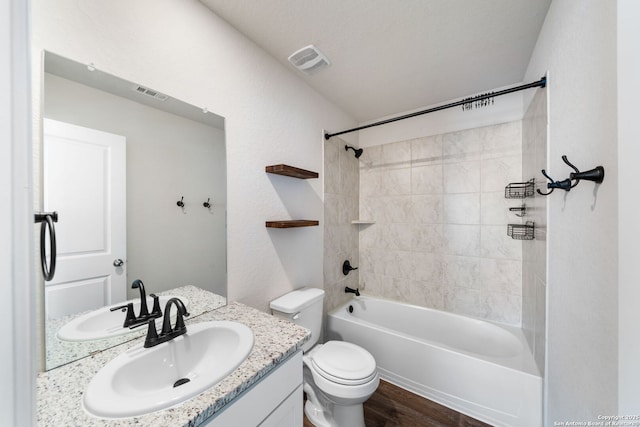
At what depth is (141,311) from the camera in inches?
40.1

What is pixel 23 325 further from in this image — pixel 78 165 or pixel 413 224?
pixel 413 224

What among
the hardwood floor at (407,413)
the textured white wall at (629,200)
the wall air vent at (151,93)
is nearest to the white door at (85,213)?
the wall air vent at (151,93)

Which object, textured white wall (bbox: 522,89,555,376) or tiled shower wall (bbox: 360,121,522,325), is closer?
textured white wall (bbox: 522,89,555,376)

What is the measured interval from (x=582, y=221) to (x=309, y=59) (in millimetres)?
1626

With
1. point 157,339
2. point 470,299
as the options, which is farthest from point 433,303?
point 157,339

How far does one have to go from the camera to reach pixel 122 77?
97 cm

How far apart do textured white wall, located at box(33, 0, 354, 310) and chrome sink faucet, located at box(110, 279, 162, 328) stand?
36 centimetres

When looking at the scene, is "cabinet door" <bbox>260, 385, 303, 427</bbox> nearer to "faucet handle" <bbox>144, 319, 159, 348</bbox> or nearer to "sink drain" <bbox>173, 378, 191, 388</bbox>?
"sink drain" <bbox>173, 378, 191, 388</bbox>

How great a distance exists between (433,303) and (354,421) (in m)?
1.30

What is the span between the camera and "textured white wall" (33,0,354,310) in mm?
903

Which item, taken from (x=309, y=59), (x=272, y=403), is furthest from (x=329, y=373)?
(x=309, y=59)

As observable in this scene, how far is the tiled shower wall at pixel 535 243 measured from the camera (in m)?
1.34

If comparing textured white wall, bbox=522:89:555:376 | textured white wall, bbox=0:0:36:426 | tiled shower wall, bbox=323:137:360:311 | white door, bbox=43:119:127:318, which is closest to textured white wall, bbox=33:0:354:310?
tiled shower wall, bbox=323:137:360:311

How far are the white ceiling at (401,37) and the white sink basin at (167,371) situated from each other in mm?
1597
